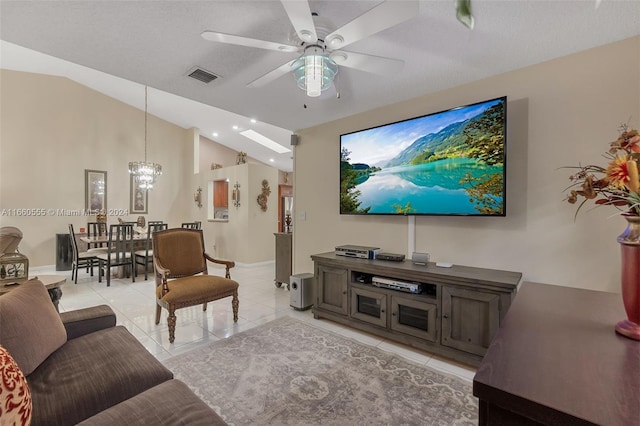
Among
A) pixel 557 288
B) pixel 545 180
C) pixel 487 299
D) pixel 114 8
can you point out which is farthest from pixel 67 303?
pixel 545 180

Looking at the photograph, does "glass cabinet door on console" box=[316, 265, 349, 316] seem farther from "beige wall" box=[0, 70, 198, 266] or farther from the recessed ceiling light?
"beige wall" box=[0, 70, 198, 266]

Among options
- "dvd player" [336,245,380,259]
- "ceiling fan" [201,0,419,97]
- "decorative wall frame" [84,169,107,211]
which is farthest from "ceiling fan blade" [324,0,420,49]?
"decorative wall frame" [84,169,107,211]

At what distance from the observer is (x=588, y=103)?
6.65 feet

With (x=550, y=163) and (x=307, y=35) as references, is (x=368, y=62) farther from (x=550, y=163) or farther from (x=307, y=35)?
(x=550, y=163)

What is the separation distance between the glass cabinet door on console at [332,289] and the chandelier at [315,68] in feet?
5.83

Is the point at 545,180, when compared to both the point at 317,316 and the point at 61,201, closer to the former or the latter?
the point at 317,316

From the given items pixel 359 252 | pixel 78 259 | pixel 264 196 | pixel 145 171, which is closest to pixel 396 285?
pixel 359 252

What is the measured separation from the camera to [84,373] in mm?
1316

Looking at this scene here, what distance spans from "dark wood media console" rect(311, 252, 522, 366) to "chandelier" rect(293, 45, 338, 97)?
160 centimetres

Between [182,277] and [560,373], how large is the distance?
10.3 ft

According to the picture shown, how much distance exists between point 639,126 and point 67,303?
234 inches

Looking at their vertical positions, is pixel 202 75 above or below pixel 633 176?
above

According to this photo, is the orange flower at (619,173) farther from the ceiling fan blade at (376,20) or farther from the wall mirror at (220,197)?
the wall mirror at (220,197)

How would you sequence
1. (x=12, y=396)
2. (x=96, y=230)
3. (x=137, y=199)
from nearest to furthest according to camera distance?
(x=12, y=396), (x=96, y=230), (x=137, y=199)
